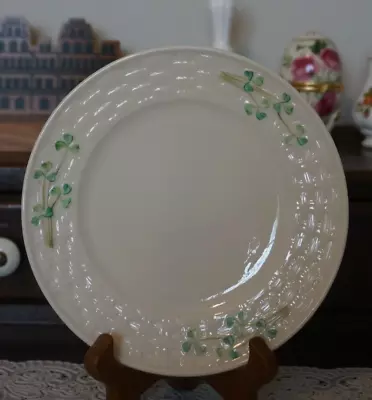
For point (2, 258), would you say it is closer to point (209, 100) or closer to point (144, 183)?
point (144, 183)

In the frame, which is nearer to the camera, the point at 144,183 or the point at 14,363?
the point at 144,183

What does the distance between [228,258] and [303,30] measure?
522 mm

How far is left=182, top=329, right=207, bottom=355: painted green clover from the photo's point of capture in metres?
0.66

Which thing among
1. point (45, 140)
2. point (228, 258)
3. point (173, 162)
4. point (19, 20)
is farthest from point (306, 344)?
point (19, 20)

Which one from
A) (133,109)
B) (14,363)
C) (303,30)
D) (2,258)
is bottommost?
(14,363)

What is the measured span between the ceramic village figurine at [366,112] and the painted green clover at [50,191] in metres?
0.48

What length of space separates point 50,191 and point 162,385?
0.34 meters

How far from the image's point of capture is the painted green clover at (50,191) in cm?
66

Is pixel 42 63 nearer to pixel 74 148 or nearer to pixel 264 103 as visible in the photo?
pixel 74 148

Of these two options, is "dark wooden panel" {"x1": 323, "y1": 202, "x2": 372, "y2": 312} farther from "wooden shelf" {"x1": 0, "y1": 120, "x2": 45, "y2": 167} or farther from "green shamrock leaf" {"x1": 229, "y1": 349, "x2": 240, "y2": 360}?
"wooden shelf" {"x1": 0, "y1": 120, "x2": 45, "y2": 167}

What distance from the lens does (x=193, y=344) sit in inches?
25.9

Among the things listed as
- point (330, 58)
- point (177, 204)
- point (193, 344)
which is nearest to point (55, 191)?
point (177, 204)

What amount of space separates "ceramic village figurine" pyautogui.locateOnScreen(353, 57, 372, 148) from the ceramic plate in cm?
25

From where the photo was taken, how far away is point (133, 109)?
26.2 inches
